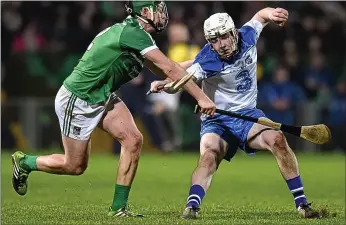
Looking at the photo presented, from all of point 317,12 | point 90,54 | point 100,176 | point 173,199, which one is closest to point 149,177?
point 100,176

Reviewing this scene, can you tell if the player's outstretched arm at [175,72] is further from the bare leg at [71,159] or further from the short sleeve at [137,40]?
the bare leg at [71,159]

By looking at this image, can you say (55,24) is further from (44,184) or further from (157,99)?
(44,184)

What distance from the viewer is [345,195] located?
12.7 m

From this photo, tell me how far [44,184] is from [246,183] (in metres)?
2.77

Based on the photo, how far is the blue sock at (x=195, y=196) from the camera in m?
9.16

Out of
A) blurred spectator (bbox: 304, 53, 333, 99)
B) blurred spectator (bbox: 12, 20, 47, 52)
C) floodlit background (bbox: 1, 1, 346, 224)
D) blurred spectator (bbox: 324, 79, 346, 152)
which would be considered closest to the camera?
floodlit background (bbox: 1, 1, 346, 224)

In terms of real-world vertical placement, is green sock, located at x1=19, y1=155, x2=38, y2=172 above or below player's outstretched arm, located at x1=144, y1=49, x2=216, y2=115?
below

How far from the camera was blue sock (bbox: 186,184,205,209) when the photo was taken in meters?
9.16

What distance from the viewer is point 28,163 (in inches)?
398

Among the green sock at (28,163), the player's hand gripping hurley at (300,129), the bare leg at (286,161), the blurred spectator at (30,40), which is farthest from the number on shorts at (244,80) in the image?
the blurred spectator at (30,40)

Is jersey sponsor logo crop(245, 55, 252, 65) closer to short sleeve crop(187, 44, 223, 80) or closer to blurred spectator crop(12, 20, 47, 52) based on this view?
short sleeve crop(187, 44, 223, 80)

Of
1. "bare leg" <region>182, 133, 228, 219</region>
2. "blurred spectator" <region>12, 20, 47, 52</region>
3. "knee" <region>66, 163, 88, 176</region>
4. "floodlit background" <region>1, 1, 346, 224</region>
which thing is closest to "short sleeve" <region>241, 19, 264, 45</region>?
"bare leg" <region>182, 133, 228, 219</region>

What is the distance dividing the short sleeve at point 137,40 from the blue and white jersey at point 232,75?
2.33 ft

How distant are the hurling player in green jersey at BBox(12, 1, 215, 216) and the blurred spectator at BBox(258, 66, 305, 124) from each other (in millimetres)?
10622
